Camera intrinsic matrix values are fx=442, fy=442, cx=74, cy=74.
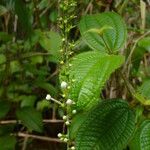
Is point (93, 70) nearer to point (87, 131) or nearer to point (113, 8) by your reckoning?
point (87, 131)

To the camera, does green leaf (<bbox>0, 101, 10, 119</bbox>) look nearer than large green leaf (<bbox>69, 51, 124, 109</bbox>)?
No

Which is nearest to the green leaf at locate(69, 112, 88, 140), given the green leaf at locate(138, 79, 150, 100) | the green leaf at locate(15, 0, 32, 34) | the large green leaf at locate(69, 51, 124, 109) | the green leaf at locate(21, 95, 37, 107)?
the green leaf at locate(138, 79, 150, 100)

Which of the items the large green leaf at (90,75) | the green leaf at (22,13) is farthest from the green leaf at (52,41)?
the large green leaf at (90,75)

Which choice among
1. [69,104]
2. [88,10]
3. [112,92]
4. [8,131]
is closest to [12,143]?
[8,131]

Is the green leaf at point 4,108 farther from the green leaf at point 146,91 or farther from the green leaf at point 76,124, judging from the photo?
the green leaf at point 146,91

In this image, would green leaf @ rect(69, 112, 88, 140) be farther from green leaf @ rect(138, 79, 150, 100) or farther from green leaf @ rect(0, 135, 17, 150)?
green leaf @ rect(0, 135, 17, 150)

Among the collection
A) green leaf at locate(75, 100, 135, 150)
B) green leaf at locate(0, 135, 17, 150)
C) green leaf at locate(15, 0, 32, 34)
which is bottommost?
green leaf at locate(0, 135, 17, 150)

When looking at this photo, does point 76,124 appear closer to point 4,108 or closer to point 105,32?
point 105,32
